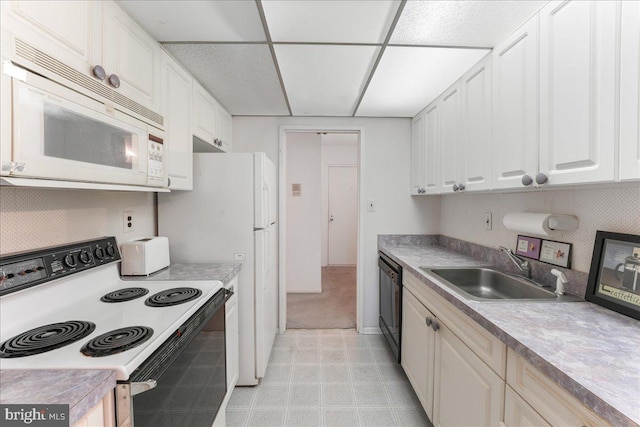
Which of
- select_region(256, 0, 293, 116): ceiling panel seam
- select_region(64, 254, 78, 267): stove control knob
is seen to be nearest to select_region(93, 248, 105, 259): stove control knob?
select_region(64, 254, 78, 267): stove control knob

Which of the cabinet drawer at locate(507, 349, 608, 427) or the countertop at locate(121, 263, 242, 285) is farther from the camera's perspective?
the countertop at locate(121, 263, 242, 285)

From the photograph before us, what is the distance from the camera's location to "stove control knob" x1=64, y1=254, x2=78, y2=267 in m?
1.16

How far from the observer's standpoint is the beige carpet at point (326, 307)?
299 centimetres

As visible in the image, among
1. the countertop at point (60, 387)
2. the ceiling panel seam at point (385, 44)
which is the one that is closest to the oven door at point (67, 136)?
the countertop at point (60, 387)

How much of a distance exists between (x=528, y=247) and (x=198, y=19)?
2084 mm

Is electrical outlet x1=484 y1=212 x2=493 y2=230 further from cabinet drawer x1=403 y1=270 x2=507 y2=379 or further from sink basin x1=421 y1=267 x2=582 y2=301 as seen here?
cabinet drawer x1=403 y1=270 x2=507 y2=379

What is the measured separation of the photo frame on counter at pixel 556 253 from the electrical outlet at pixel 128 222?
2.31m

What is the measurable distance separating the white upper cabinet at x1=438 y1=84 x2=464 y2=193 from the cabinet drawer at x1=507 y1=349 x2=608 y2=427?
118 centimetres

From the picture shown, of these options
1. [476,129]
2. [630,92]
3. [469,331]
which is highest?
[476,129]

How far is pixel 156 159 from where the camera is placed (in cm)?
139

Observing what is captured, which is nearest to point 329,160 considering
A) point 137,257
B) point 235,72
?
point 235,72

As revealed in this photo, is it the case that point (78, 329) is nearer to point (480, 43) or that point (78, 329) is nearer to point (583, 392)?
point (583, 392)

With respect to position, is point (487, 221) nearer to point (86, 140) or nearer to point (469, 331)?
point (469, 331)

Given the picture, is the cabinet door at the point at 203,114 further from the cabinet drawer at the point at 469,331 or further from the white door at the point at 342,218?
the white door at the point at 342,218
